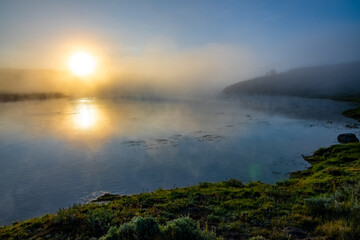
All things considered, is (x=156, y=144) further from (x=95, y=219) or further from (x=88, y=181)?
(x=95, y=219)

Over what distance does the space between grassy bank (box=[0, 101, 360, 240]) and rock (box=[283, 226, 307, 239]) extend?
0.26 metres

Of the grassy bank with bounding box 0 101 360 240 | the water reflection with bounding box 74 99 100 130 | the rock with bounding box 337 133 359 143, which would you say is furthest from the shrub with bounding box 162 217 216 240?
the water reflection with bounding box 74 99 100 130

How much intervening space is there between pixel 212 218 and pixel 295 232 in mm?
3469

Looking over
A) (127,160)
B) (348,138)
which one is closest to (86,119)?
(127,160)

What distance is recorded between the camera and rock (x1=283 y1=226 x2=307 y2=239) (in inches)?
348

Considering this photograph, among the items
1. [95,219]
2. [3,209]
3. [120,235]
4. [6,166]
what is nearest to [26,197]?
[3,209]

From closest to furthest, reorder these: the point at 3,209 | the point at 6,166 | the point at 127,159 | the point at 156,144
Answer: the point at 3,209 < the point at 6,166 < the point at 127,159 < the point at 156,144

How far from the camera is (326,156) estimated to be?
1212 inches

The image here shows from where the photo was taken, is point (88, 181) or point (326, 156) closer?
point (88, 181)

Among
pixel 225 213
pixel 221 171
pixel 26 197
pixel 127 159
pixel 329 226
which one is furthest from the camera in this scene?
pixel 127 159

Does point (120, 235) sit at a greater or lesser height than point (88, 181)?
greater

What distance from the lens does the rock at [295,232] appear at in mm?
8844

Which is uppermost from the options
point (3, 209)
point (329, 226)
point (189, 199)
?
point (329, 226)

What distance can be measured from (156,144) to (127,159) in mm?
8692
